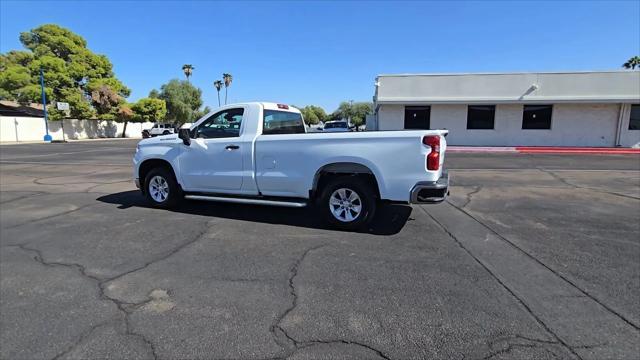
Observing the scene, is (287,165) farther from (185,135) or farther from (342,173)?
(185,135)

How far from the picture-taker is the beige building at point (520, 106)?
23.8 meters

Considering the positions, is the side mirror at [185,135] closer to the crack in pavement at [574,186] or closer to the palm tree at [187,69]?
the crack in pavement at [574,186]

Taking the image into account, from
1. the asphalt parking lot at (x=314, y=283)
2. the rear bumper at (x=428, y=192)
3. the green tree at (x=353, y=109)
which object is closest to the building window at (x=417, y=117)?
the asphalt parking lot at (x=314, y=283)

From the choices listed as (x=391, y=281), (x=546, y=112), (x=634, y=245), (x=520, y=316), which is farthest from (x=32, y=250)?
(x=546, y=112)

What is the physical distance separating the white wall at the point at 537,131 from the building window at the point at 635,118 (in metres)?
0.27

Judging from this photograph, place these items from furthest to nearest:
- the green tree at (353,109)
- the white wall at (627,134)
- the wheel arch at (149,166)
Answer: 1. the green tree at (353,109)
2. the white wall at (627,134)
3. the wheel arch at (149,166)

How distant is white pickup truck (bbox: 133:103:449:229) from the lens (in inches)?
215

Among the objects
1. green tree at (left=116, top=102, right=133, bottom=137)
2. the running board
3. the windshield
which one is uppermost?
green tree at (left=116, top=102, right=133, bottom=137)

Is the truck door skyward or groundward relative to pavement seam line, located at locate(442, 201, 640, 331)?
skyward

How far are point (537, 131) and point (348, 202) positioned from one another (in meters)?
23.7

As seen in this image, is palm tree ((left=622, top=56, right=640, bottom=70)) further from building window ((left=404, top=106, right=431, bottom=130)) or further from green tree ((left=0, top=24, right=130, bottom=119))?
green tree ((left=0, top=24, right=130, bottom=119))

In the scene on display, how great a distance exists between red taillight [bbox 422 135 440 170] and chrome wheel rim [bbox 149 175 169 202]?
15.8 ft

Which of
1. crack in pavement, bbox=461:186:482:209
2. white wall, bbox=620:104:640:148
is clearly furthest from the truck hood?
white wall, bbox=620:104:640:148

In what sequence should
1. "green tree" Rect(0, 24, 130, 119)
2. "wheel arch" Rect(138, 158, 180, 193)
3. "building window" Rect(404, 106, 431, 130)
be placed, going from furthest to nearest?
"green tree" Rect(0, 24, 130, 119)
"building window" Rect(404, 106, 431, 130)
"wheel arch" Rect(138, 158, 180, 193)
